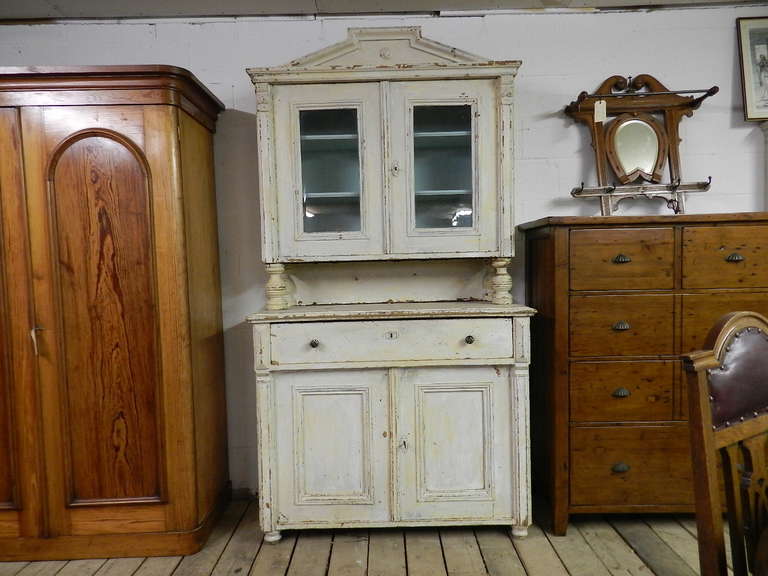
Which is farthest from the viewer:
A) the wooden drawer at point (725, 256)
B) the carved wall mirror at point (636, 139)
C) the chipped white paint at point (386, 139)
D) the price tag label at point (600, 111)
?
the carved wall mirror at point (636, 139)

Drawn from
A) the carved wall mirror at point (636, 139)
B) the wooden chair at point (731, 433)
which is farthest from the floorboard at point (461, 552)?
the carved wall mirror at point (636, 139)

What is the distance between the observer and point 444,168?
7.19 feet

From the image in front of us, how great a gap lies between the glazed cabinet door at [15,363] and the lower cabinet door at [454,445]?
4.89ft

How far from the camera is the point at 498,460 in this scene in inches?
81.5

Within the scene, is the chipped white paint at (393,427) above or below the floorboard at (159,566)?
above

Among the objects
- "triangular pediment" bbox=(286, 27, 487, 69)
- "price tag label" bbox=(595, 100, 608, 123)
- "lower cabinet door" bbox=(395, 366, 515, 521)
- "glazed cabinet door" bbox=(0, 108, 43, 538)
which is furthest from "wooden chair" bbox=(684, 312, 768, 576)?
"glazed cabinet door" bbox=(0, 108, 43, 538)

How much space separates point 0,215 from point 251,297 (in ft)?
3.52

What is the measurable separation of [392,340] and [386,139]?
87cm

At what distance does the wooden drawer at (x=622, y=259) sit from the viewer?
6.61ft

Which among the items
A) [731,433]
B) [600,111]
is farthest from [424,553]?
[600,111]

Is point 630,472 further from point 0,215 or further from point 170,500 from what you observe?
point 0,215

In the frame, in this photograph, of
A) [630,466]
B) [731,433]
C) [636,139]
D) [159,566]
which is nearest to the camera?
[731,433]

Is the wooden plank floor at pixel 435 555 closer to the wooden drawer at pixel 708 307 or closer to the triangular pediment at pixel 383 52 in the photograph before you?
the wooden drawer at pixel 708 307

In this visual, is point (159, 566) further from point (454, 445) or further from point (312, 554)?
point (454, 445)
